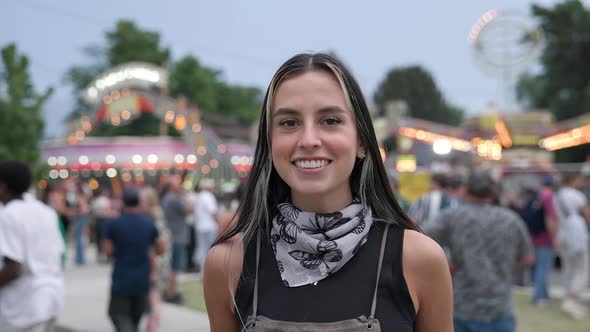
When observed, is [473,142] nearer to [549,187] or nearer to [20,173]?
[549,187]

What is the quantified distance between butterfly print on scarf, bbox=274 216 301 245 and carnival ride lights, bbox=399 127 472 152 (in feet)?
97.7

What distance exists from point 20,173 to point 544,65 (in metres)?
41.3

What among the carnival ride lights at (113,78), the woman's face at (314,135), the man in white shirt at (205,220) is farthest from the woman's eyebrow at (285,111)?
the carnival ride lights at (113,78)

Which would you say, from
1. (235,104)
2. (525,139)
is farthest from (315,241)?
(235,104)

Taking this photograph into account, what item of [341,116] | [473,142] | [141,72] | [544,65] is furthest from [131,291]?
[544,65]

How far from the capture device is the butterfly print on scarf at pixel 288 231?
179 cm

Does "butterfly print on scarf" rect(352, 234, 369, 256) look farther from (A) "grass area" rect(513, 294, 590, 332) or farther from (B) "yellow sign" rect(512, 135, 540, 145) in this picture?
(B) "yellow sign" rect(512, 135, 540, 145)

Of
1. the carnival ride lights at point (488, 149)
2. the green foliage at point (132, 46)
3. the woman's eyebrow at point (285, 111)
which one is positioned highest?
the green foliage at point (132, 46)

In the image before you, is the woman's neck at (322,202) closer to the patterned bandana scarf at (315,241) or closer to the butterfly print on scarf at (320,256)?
the patterned bandana scarf at (315,241)

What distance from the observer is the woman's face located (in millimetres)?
1767

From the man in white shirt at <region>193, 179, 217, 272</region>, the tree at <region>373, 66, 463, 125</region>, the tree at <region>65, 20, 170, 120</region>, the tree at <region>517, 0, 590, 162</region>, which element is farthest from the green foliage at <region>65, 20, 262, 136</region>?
the man in white shirt at <region>193, 179, 217, 272</region>

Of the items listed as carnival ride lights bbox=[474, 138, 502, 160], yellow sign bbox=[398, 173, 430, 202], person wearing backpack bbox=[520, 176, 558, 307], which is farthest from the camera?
carnival ride lights bbox=[474, 138, 502, 160]

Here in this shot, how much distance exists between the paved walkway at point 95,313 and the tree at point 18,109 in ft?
7.27

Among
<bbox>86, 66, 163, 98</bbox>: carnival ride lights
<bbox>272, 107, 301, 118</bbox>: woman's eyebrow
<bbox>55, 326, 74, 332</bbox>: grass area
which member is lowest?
<bbox>55, 326, 74, 332</bbox>: grass area
